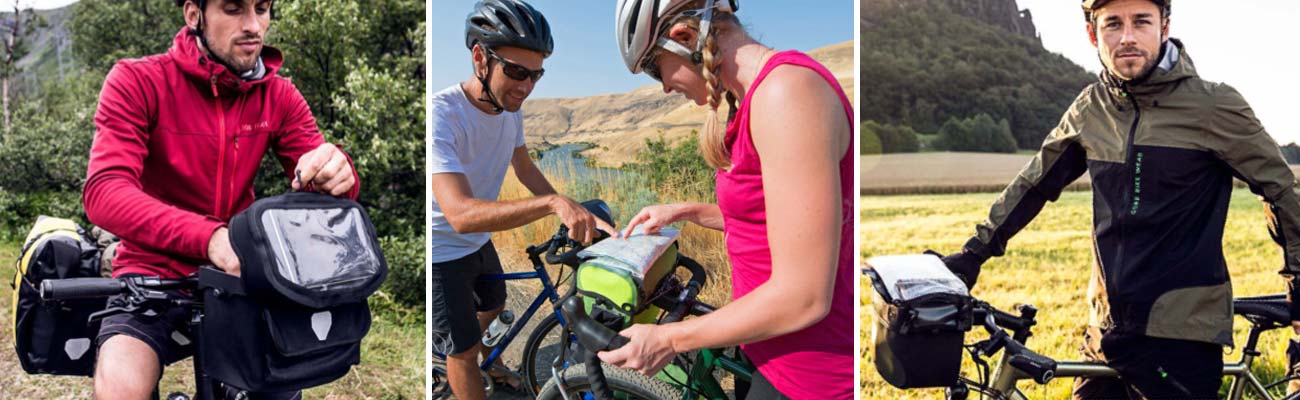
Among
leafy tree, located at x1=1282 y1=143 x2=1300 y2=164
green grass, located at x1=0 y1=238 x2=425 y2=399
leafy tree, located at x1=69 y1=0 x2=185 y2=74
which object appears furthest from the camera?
leafy tree, located at x1=69 y1=0 x2=185 y2=74

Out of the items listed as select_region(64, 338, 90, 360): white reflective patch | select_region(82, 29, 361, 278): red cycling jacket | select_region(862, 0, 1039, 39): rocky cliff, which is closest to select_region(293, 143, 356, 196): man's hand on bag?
select_region(82, 29, 361, 278): red cycling jacket

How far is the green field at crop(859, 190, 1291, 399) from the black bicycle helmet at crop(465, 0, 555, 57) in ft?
5.34

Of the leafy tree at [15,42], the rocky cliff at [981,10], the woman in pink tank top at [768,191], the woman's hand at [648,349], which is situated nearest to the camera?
the woman in pink tank top at [768,191]

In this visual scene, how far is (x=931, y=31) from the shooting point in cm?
760

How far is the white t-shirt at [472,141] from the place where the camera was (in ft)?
9.60

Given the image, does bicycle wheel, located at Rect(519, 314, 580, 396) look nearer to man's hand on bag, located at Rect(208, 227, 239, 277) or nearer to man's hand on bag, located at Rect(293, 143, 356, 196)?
man's hand on bag, located at Rect(293, 143, 356, 196)

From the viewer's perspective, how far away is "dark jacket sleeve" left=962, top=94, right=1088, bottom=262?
2826 mm

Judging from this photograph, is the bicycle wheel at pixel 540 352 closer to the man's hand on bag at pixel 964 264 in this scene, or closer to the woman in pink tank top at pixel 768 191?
the woman in pink tank top at pixel 768 191

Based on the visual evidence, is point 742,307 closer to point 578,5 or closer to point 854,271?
point 854,271

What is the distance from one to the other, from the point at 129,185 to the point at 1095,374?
8.51 feet

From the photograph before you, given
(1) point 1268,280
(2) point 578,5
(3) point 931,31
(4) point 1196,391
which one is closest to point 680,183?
(2) point 578,5

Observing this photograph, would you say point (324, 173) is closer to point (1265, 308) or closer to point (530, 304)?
point (530, 304)

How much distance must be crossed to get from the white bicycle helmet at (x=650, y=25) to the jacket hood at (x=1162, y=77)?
1.19 meters

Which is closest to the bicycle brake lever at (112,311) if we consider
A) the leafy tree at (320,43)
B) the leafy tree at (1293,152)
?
the leafy tree at (1293,152)
